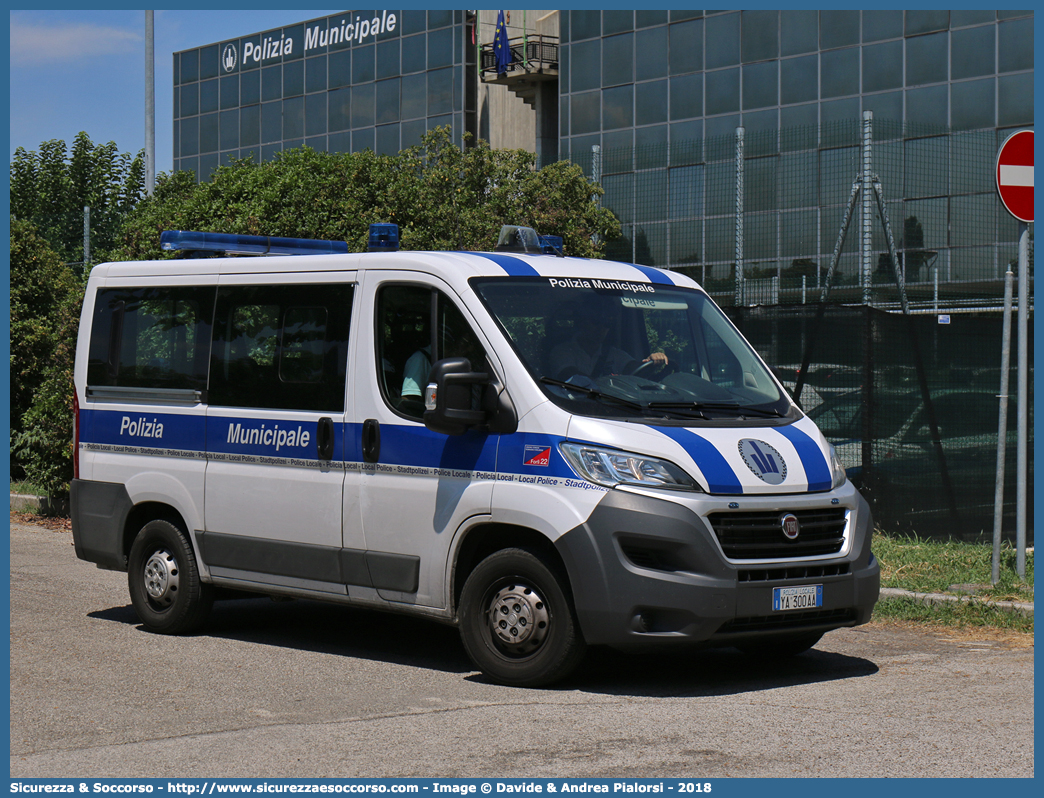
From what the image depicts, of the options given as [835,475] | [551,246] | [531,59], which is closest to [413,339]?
[551,246]

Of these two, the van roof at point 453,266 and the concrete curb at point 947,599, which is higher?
the van roof at point 453,266

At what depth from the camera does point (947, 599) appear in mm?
9422

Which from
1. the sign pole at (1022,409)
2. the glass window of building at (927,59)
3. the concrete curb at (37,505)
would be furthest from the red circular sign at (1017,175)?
the glass window of building at (927,59)

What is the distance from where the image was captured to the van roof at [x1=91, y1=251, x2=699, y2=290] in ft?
25.4

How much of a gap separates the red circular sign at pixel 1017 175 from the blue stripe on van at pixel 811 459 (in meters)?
3.35

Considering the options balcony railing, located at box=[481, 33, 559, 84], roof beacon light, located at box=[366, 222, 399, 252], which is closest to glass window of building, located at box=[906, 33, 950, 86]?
balcony railing, located at box=[481, 33, 559, 84]

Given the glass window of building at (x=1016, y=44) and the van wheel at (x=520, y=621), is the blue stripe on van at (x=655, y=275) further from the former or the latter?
the glass window of building at (x=1016, y=44)

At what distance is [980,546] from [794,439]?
4971mm

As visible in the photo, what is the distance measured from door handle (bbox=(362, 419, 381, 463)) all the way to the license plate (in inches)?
92.7

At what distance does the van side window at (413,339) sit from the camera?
762cm

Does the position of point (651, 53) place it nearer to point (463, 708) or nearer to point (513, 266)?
point (513, 266)

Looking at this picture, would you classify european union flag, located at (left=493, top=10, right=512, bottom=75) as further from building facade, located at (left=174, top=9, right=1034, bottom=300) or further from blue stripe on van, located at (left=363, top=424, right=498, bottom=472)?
blue stripe on van, located at (left=363, top=424, right=498, bottom=472)

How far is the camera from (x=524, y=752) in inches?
225

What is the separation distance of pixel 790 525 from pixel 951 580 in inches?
138
